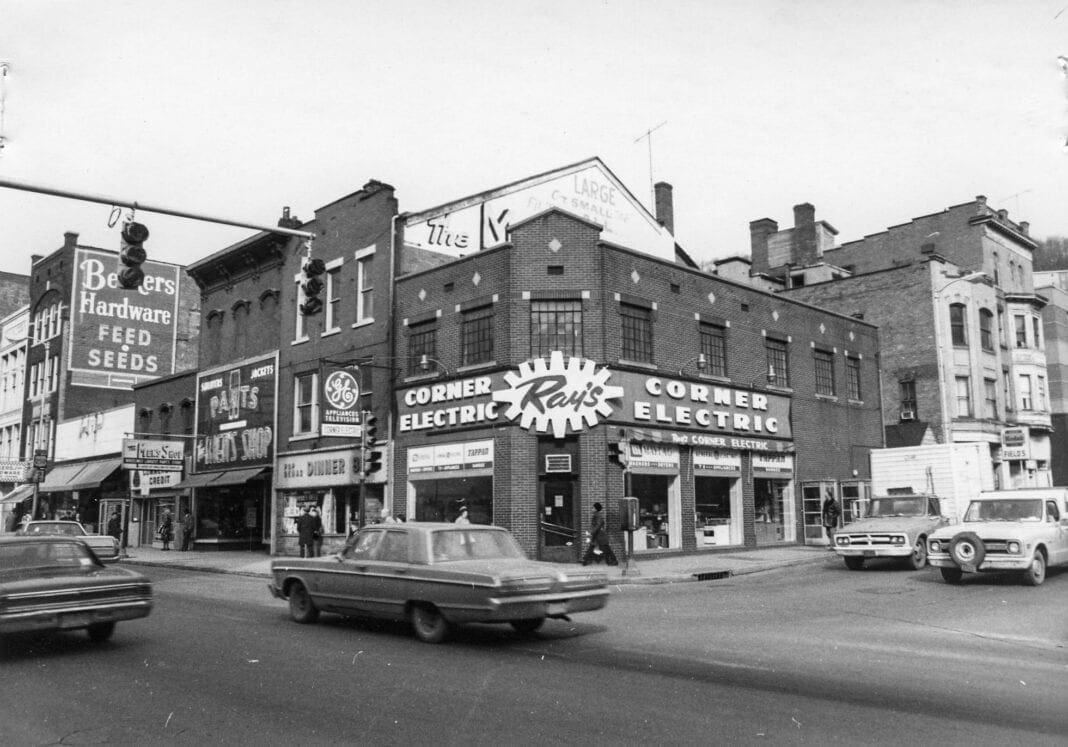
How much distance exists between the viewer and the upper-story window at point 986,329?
4050cm

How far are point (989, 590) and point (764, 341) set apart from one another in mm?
14119

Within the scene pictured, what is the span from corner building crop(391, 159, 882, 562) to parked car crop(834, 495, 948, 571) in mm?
5355

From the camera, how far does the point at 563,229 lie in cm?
2370

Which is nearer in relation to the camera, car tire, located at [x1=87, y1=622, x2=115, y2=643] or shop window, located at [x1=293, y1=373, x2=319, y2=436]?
car tire, located at [x1=87, y1=622, x2=115, y2=643]

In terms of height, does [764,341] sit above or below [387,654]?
above

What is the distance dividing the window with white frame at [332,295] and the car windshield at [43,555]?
61.6 ft

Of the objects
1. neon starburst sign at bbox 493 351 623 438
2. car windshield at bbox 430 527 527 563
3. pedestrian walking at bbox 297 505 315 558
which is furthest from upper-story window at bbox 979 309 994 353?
car windshield at bbox 430 527 527 563

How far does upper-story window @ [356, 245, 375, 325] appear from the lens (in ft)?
92.8

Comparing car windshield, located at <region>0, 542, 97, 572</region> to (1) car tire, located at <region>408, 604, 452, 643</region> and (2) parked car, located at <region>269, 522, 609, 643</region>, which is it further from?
(1) car tire, located at <region>408, 604, 452, 643</region>

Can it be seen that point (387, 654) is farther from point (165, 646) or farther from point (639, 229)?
point (639, 229)

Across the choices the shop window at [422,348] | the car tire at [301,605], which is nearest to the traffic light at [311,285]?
the car tire at [301,605]

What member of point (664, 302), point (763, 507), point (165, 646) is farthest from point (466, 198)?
point (165, 646)

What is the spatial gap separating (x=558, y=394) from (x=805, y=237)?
29.7 m

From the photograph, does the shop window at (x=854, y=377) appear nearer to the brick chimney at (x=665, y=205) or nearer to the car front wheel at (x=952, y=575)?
the brick chimney at (x=665, y=205)
